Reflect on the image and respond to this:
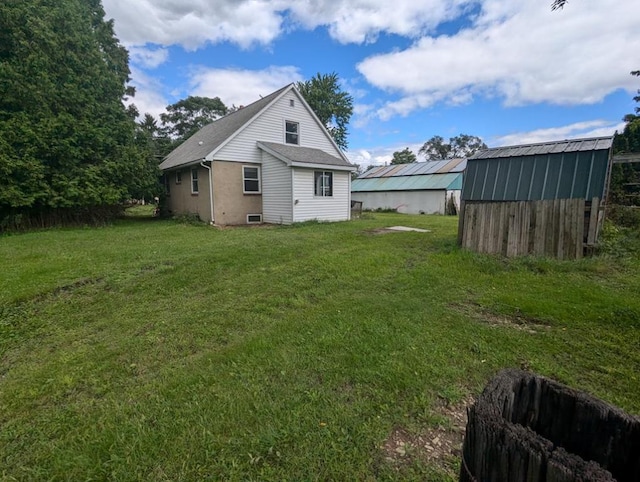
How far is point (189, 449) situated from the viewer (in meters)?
2.08

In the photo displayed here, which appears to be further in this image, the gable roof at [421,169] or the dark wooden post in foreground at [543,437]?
the gable roof at [421,169]

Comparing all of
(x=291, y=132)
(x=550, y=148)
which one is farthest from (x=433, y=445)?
(x=291, y=132)

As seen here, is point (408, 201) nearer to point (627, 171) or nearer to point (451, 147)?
point (627, 171)

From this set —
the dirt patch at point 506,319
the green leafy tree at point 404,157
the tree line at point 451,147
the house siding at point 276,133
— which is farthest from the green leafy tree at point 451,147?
the dirt patch at point 506,319

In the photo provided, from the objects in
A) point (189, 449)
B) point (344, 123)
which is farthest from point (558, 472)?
point (344, 123)

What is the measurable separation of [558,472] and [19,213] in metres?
16.8

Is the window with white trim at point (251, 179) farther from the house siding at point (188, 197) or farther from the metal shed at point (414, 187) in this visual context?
the metal shed at point (414, 187)

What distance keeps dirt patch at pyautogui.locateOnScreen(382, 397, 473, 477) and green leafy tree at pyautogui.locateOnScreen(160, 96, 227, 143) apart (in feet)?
141

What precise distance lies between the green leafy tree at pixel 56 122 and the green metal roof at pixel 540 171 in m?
14.3

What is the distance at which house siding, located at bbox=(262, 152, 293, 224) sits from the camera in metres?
13.6

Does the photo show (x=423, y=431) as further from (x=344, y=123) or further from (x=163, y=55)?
(x=344, y=123)

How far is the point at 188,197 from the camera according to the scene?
16016mm

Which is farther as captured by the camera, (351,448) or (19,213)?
(19,213)

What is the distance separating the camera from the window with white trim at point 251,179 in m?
14.7
